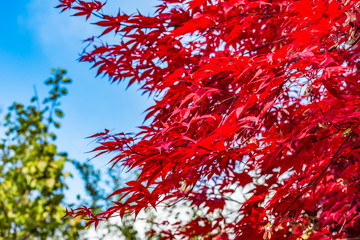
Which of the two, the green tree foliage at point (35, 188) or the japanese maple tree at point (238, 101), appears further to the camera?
the green tree foliage at point (35, 188)

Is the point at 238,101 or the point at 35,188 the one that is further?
the point at 35,188

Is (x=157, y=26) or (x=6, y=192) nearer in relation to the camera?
(x=157, y=26)

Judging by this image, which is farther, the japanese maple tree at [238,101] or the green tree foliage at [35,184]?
the green tree foliage at [35,184]

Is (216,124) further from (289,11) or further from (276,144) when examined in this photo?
(289,11)

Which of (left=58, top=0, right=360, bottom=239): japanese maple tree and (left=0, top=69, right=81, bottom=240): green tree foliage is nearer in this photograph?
(left=58, top=0, right=360, bottom=239): japanese maple tree

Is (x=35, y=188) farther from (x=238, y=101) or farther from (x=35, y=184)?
(x=238, y=101)

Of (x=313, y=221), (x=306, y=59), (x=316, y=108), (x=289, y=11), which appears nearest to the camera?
(x=306, y=59)

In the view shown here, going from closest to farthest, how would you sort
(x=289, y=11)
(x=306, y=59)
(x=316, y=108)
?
(x=306, y=59) < (x=316, y=108) < (x=289, y=11)

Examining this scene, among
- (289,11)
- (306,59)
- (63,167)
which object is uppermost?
(63,167)

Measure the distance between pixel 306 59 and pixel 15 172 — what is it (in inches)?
127

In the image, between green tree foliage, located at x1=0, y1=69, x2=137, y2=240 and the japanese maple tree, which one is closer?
the japanese maple tree

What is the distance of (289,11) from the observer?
1.53 m

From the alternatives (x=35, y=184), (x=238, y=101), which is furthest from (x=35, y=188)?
(x=238, y=101)

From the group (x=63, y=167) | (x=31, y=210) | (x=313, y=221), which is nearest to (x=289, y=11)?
(x=313, y=221)
